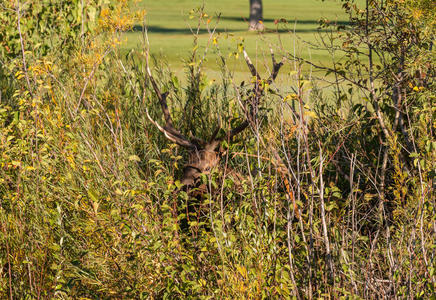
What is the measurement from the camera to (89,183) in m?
4.59

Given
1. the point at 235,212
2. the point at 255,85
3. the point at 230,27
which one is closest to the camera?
the point at 235,212

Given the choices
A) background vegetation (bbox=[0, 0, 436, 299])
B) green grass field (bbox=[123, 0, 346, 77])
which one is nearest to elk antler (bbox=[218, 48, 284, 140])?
background vegetation (bbox=[0, 0, 436, 299])

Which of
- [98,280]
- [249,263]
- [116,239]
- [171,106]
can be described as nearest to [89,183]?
[116,239]

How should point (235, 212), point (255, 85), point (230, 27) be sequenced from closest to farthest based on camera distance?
1. point (235, 212)
2. point (255, 85)
3. point (230, 27)

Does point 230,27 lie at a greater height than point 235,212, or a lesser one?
lesser

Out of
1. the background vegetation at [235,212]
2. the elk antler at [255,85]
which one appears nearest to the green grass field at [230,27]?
the background vegetation at [235,212]

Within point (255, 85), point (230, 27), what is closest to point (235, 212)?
point (255, 85)

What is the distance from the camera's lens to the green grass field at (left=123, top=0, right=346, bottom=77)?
55.1 ft

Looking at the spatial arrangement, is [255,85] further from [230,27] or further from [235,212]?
[230,27]

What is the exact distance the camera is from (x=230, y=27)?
26.6m

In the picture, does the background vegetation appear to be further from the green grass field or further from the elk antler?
the green grass field

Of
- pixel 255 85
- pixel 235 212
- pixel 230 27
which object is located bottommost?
pixel 230 27

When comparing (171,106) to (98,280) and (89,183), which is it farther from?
(98,280)

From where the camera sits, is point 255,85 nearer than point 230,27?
Yes
